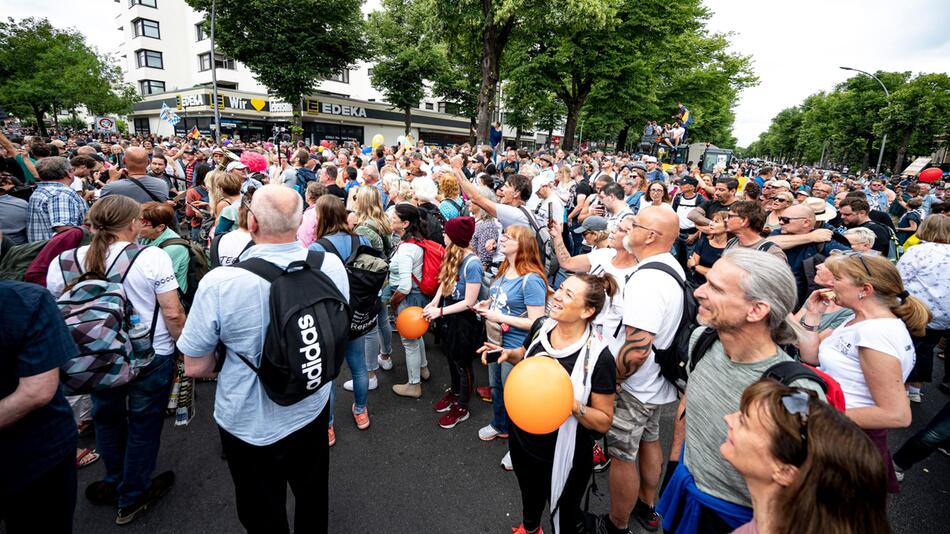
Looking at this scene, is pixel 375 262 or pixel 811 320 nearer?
pixel 811 320

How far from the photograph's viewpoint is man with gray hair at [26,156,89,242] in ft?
13.5

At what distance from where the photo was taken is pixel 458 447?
369 cm

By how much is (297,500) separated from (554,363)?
1.71m

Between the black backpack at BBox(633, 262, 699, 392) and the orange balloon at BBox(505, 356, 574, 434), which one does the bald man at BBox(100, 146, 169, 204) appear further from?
the black backpack at BBox(633, 262, 699, 392)

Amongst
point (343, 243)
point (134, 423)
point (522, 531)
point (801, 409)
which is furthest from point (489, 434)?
point (801, 409)

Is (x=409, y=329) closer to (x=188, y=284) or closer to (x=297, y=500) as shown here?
(x=297, y=500)

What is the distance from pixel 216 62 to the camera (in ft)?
118

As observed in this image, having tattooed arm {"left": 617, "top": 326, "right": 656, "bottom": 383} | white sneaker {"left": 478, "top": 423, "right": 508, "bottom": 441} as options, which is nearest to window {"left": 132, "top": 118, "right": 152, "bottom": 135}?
white sneaker {"left": 478, "top": 423, "right": 508, "bottom": 441}

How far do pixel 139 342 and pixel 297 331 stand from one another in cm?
149

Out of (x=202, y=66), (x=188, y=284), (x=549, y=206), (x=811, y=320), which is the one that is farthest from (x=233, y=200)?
(x=202, y=66)

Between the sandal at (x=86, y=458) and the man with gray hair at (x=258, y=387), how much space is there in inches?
87.1

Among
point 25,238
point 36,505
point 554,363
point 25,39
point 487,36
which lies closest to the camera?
point 36,505

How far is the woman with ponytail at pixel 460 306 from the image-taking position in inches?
141

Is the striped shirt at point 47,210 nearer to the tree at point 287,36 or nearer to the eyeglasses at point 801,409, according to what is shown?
the eyeglasses at point 801,409
